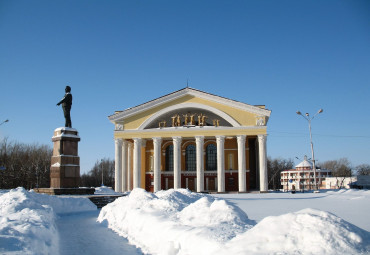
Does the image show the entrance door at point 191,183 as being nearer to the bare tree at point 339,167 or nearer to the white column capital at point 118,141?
the white column capital at point 118,141

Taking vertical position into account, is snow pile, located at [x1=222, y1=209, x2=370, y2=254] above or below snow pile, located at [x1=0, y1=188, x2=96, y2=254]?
above

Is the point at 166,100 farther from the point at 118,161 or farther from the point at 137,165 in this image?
the point at 118,161

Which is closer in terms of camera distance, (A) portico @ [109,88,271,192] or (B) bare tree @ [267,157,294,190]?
(A) portico @ [109,88,271,192]

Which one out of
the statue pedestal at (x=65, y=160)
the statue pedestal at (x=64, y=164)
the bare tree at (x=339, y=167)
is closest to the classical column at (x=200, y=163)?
the statue pedestal at (x=64, y=164)

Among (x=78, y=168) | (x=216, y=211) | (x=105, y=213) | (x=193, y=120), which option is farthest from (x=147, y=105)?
(x=216, y=211)

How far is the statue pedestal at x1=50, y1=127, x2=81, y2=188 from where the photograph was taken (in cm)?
1862

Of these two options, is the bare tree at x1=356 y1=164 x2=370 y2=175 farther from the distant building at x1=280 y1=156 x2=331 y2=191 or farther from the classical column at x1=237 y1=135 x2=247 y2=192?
the classical column at x1=237 y1=135 x2=247 y2=192

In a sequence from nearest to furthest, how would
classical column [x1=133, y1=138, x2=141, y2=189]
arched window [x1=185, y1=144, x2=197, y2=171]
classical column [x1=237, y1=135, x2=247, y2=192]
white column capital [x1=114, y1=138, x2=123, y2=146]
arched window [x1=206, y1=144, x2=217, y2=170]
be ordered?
classical column [x1=237, y1=135, x2=247, y2=192] → classical column [x1=133, y1=138, x2=141, y2=189] → white column capital [x1=114, y1=138, x2=123, y2=146] → arched window [x1=206, y1=144, x2=217, y2=170] → arched window [x1=185, y1=144, x2=197, y2=171]

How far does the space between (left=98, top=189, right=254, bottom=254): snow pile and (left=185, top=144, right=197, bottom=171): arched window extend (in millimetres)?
25590

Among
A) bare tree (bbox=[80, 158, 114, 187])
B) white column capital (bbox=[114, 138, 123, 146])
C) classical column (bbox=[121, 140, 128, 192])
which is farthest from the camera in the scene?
bare tree (bbox=[80, 158, 114, 187])

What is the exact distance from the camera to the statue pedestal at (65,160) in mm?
18625

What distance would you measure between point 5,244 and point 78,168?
13.7 meters

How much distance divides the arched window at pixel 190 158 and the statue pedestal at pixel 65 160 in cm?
1959

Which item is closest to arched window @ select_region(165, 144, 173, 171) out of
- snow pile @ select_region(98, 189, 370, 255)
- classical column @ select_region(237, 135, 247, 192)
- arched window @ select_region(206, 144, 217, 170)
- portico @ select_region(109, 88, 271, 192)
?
portico @ select_region(109, 88, 271, 192)
